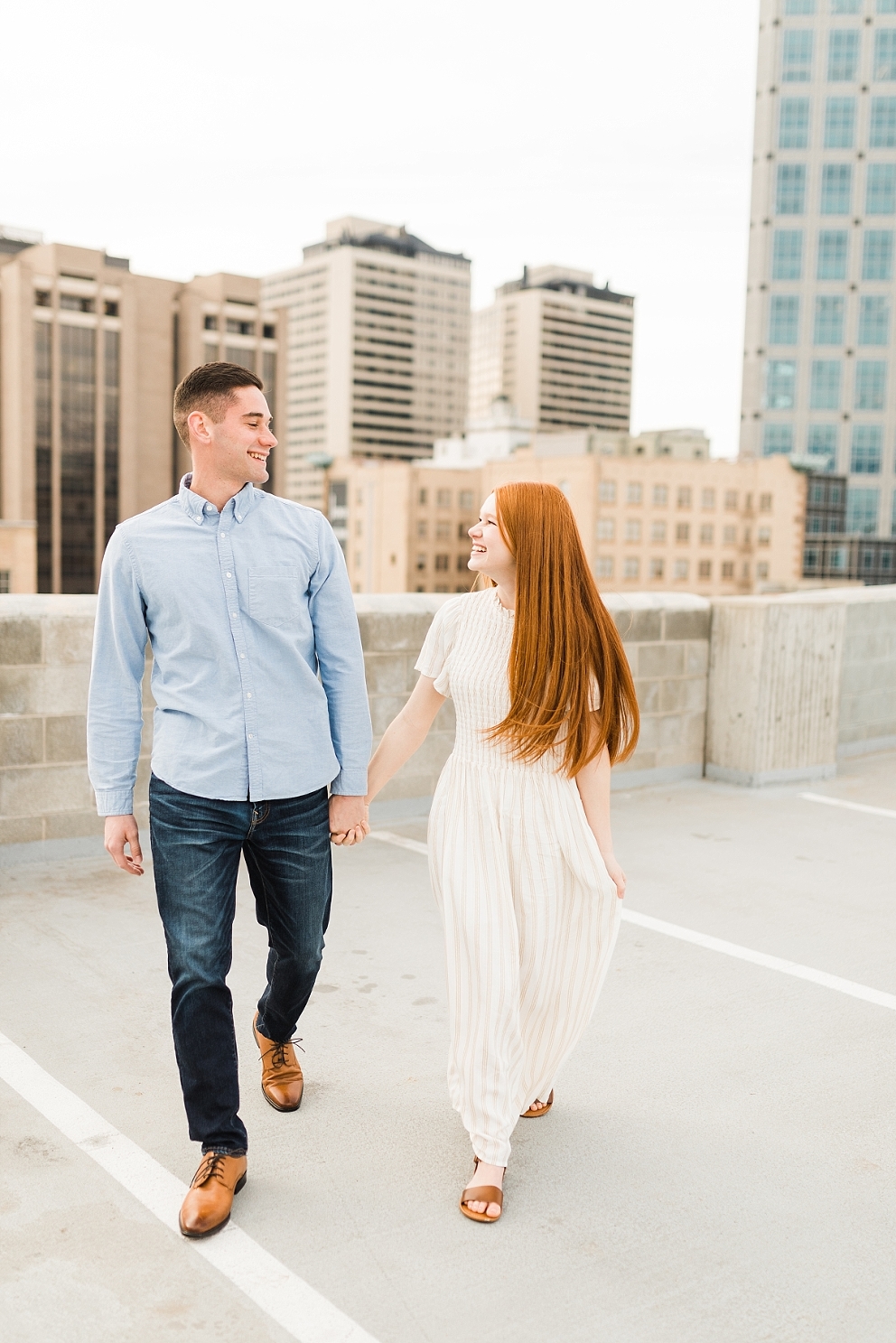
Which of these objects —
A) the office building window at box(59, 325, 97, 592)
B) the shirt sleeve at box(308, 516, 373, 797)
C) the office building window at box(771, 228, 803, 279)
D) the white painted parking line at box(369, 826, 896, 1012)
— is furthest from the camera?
the office building window at box(59, 325, 97, 592)

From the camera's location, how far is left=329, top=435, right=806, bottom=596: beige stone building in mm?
122375

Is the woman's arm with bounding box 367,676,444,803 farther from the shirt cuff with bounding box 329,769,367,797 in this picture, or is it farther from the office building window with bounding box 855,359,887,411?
the office building window with bounding box 855,359,887,411

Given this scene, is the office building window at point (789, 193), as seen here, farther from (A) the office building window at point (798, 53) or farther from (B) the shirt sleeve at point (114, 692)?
(B) the shirt sleeve at point (114, 692)

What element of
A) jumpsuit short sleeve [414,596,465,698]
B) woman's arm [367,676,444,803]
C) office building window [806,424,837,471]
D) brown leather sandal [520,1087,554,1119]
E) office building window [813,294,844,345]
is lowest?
brown leather sandal [520,1087,554,1119]

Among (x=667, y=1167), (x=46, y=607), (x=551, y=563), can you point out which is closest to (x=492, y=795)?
(x=551, y=563)

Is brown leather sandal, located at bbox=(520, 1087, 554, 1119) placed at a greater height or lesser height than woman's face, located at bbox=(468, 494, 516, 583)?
lesser

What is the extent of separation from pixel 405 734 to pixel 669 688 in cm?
520

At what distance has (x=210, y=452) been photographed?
2.98 metres

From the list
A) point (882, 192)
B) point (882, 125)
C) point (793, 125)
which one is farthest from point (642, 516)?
point (882, 125)

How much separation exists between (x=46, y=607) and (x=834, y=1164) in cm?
424

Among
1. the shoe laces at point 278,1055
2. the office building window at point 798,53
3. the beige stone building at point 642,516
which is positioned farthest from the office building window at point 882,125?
the shoe laces at point 278,1055

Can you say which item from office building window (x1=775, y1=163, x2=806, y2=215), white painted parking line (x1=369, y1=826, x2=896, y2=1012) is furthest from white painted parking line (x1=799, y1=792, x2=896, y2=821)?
office building window (x1=775, y1=163, x2=806, y2=215)

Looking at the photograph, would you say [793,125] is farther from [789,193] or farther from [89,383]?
[89,383]

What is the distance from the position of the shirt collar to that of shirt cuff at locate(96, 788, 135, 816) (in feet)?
2.27
